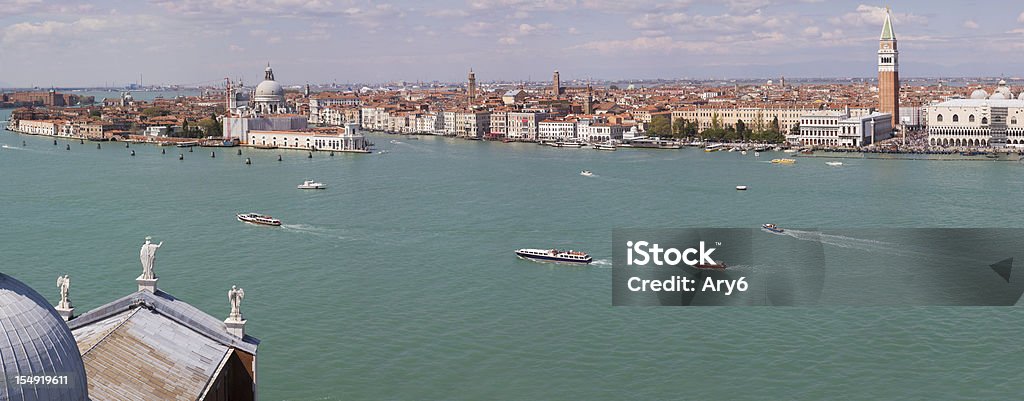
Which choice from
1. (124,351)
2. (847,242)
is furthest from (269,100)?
(124,351)

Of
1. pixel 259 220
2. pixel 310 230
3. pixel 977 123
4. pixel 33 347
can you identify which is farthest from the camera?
pixel 977 123

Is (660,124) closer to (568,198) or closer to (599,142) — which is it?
(599,142)

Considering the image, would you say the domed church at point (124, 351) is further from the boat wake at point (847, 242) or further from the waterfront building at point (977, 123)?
the waterfront building at point (977, 123)

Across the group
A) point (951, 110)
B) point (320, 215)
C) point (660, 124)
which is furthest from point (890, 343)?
point (660, 124)

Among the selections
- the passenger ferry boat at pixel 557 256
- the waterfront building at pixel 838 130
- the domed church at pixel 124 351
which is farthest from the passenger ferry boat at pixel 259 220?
the waterfront building at pixel 838 130

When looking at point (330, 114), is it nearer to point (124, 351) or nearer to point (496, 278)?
point (496, 278)

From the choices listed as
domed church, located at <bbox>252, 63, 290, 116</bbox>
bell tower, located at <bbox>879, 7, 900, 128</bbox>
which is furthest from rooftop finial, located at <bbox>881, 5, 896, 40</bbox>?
domed church, located at <bbox>252, 63, 290, 116</bbox>
